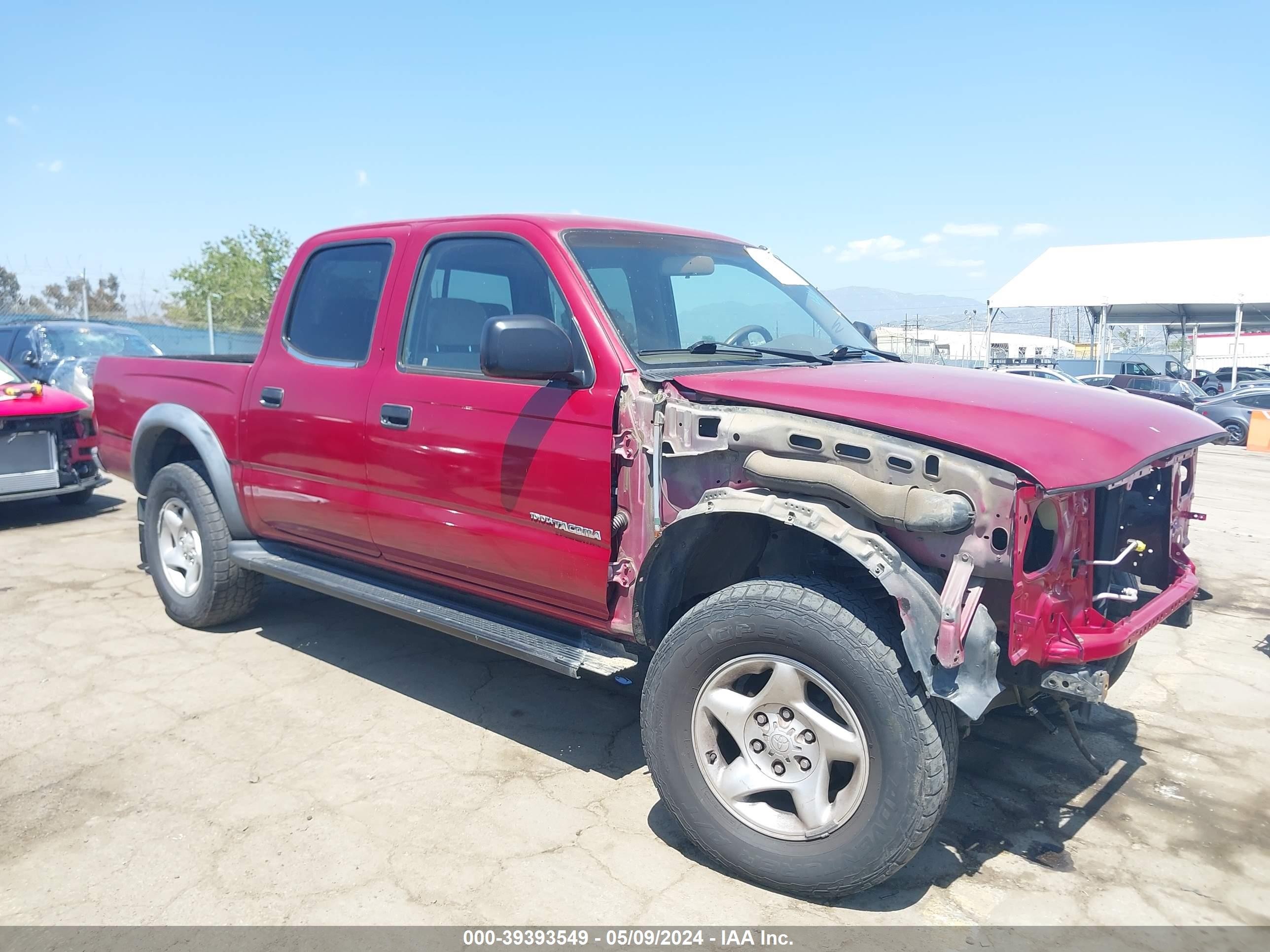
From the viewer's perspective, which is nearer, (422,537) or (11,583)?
(422,537)

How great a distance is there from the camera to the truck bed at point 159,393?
15.5 ft

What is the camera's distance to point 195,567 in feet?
16.8

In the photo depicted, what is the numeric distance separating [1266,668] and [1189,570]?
1831 mm

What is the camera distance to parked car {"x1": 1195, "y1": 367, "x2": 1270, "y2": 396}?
92.3ft

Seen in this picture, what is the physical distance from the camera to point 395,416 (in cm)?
381

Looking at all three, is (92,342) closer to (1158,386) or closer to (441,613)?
(441,613)

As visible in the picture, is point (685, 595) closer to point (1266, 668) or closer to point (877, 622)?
→ point (877, 622)

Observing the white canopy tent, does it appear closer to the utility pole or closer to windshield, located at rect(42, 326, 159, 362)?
the utility pole

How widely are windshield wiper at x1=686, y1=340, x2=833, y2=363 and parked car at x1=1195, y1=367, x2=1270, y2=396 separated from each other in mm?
28645

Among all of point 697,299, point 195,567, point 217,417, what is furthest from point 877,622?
point 195,567

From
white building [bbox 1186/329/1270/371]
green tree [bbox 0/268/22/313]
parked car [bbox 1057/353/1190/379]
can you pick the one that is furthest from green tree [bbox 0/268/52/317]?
white building [bbox 1186/329/1270/371]

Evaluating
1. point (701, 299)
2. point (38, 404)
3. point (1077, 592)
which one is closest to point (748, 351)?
point (701, 299)

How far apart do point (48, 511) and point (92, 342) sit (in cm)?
458

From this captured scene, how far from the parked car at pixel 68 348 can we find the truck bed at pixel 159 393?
6439 millimetres
